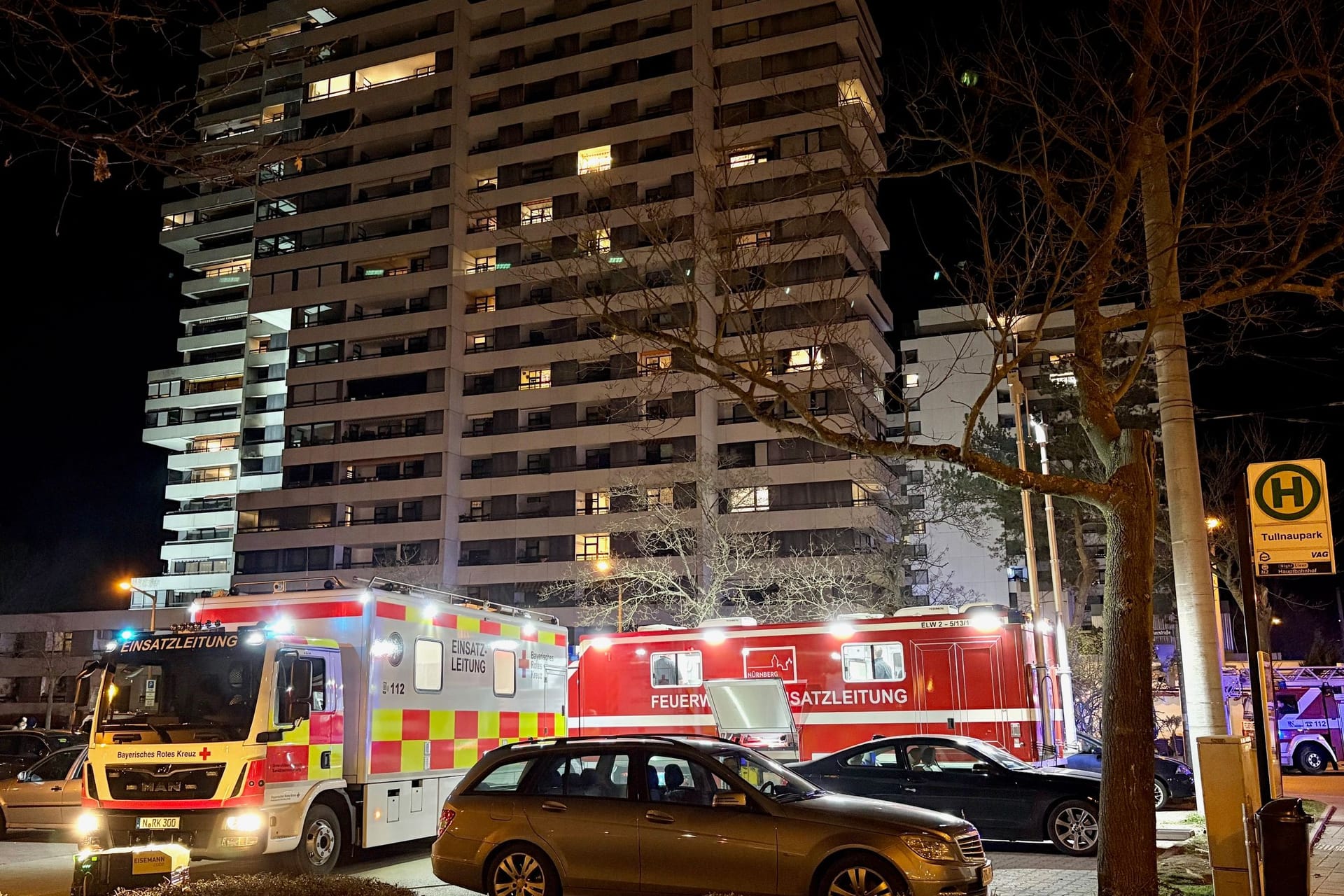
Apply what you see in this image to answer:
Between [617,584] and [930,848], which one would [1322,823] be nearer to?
[930,848]

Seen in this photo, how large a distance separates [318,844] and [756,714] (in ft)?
27.4

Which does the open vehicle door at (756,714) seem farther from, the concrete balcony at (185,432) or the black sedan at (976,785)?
the concrete balcony at (185,432)

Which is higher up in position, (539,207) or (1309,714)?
(539,207)

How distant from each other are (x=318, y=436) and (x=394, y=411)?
20.0ft

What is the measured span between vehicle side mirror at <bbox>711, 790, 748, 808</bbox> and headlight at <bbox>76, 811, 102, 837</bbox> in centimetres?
671

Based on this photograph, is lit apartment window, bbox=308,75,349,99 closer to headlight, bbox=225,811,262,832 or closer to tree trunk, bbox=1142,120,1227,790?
headlight, bbox=225,811,262,832

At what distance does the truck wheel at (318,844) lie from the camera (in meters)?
12.4

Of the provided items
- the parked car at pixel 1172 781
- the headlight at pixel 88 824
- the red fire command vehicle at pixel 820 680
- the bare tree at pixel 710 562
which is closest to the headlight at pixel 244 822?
the headlight at pixel 88 824

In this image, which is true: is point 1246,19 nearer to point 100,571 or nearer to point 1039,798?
point 1039,798

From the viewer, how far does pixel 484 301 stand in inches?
2665

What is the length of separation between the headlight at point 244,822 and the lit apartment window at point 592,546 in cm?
4755

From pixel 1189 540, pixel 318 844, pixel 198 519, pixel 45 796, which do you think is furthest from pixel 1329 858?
pixel 198 519

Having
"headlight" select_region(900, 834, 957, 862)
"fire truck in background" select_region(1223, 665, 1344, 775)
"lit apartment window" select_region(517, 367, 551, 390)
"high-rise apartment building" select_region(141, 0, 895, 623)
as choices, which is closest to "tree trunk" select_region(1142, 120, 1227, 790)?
"headlight" select_region(900, 834, 957, 862)

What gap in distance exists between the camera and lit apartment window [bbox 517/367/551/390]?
6419cm
